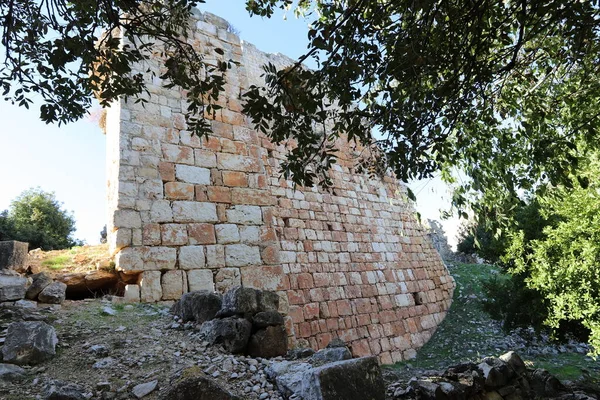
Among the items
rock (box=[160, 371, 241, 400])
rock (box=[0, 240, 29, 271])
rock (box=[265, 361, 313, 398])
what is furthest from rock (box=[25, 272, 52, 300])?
rock (box=[265, 361, 313, 398])

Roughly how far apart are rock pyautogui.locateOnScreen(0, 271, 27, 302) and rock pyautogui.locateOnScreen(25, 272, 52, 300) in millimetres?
64

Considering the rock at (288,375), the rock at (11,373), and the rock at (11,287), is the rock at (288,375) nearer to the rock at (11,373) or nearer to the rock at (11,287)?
the rock at (11,373)

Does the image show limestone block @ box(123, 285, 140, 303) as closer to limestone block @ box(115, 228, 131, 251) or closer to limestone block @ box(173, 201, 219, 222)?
limestone block @ box(115, 228, 131, 251)

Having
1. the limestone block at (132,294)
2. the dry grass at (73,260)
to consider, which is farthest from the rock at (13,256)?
the limestone block at (132,294)

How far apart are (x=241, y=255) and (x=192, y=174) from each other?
1.13 metres

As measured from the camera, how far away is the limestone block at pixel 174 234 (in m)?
4.24

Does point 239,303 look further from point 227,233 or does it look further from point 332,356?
point 227,233

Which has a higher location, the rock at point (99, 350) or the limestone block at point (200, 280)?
the limestone block at point (200, 280)

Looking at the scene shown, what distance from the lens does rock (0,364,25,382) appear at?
2361 millimetres

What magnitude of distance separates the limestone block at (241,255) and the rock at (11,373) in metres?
2.24

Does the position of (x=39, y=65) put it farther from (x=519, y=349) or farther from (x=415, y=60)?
(x=519, y=349)

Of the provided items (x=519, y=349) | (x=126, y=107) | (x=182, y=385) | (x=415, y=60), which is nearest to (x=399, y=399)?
(x=182, y=385)

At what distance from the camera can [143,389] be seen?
2.39 m

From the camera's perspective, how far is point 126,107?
4.51 m
